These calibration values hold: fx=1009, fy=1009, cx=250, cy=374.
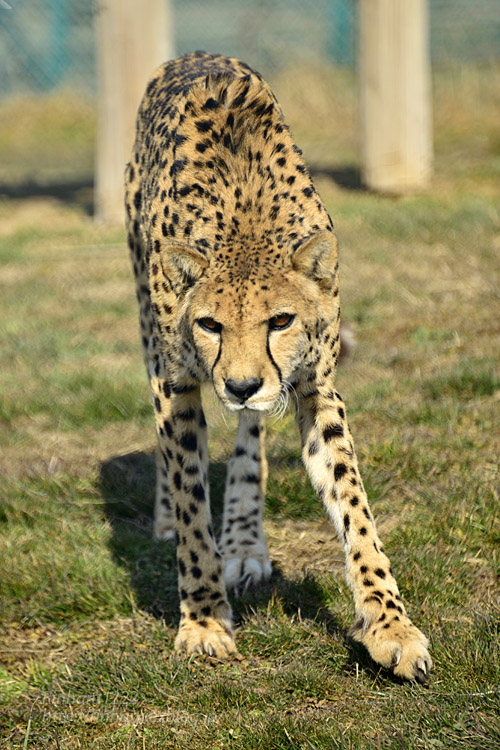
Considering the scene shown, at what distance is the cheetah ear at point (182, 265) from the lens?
9.77 ft

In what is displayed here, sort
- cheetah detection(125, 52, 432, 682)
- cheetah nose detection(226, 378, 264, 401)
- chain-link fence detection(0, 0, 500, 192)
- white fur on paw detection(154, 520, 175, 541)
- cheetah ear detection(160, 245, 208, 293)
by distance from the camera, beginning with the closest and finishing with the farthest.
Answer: cheetah nose detection(226, 378, 264, 401) → cheetah detection(125, 52, 432, 682) → cheetah ear detection(160, 245, 208, 293) → white fur on paw detection(154, 520, 175, 541) → chain-link fence detection(0, 0, 500, 192)

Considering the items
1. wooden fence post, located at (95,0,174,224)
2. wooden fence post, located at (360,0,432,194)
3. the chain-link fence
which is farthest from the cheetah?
the chain-link fence

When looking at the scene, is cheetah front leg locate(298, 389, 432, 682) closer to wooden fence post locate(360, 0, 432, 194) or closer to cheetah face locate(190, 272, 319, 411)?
cheetah face locate(190, 272, 319, 411)

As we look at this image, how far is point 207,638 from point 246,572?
0.47 m

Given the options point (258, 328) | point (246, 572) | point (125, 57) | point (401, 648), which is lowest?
point (246, 572)

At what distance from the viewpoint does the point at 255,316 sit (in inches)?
111

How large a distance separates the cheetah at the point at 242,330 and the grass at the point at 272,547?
0.14m

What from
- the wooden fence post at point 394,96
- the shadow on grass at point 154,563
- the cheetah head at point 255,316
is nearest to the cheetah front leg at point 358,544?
the shadow on grass at point 154,563

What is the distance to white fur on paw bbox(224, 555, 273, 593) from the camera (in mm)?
3615

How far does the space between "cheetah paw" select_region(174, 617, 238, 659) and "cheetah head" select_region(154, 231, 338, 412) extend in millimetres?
814

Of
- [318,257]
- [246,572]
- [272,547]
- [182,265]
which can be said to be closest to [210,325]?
[182,265]

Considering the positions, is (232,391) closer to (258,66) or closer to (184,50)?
(258,66)

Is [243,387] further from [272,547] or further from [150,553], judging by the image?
[150,553]

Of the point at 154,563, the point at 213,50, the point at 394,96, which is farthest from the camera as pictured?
the point at 213,50
